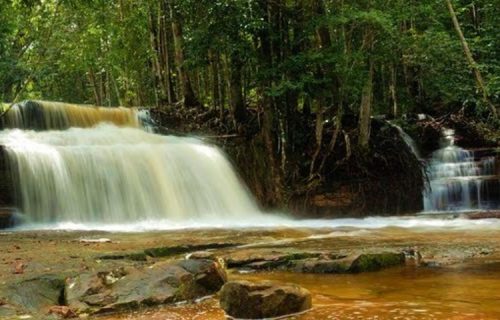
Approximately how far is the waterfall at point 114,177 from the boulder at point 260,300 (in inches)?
329

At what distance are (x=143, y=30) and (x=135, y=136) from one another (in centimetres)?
768

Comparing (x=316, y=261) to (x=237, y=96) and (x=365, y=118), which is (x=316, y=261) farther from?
(x=237, y=96)

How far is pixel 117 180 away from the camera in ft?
44.6

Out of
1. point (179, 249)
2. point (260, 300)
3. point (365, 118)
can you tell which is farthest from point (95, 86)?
point (260, 300)

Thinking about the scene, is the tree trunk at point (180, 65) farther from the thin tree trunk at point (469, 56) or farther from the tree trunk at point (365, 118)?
the thin tree trunk at point (469, 56)

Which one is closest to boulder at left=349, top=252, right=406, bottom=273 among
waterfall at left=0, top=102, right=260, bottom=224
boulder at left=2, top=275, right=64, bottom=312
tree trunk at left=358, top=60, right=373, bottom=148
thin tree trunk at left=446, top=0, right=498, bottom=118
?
boulder at left=2, top=275, right=64, bottom=312


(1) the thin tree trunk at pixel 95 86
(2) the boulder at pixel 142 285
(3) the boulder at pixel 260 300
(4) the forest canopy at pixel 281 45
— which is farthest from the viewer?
(1) the thin tree trunk at pixel 95 86

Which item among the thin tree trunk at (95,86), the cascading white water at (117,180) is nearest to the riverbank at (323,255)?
the cascading white water at (117,180)

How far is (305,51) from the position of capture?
50.3 feet

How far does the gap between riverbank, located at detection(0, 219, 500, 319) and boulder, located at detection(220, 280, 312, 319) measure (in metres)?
0.14

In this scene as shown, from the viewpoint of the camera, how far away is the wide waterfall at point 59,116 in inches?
659

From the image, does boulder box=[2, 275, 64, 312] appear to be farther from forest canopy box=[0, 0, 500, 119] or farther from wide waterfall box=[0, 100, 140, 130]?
wide waterfall box=[0, 100, 140, 130]

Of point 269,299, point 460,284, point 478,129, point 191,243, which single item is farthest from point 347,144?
point 269,299

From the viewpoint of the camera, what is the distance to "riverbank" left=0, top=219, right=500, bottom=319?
5121mm
